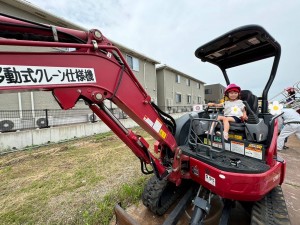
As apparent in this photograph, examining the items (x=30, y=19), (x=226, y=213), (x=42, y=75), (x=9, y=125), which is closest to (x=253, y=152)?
(x=226, y=213)

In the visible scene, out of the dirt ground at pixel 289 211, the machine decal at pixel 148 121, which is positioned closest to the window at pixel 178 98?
the dirt ground at pixel 289 211

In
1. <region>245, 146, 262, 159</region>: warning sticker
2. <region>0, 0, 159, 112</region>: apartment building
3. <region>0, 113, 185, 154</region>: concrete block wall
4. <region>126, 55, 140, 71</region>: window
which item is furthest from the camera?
<region>126, 55, 140, 71</region>: window

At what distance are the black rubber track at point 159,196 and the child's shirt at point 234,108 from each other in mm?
1392

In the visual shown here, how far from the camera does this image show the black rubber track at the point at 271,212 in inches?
71.4

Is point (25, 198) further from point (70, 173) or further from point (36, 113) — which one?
point (36, 113)

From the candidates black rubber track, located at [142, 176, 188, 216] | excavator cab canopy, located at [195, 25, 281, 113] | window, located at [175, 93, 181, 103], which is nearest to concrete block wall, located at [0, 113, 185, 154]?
black rubber track, located at [142, 176, 188, 216]

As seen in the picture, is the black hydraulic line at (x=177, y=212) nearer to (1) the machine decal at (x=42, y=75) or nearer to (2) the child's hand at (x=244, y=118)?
(2) the child's hand at (x=244, y=118)

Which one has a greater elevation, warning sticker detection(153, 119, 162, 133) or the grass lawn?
warning sticker detection(153, 119, 162, 133)

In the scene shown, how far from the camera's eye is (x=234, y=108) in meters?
2.59

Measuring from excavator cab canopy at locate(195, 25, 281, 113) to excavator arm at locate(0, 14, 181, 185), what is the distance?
1.39 metres

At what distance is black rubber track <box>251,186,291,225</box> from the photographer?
5.95ft

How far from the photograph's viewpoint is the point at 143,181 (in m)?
3.48

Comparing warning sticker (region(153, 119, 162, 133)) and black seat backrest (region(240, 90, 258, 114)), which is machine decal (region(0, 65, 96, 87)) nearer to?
warning sticker (region(153, 119, 162, 133))

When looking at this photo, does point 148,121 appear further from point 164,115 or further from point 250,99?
point 250,99
